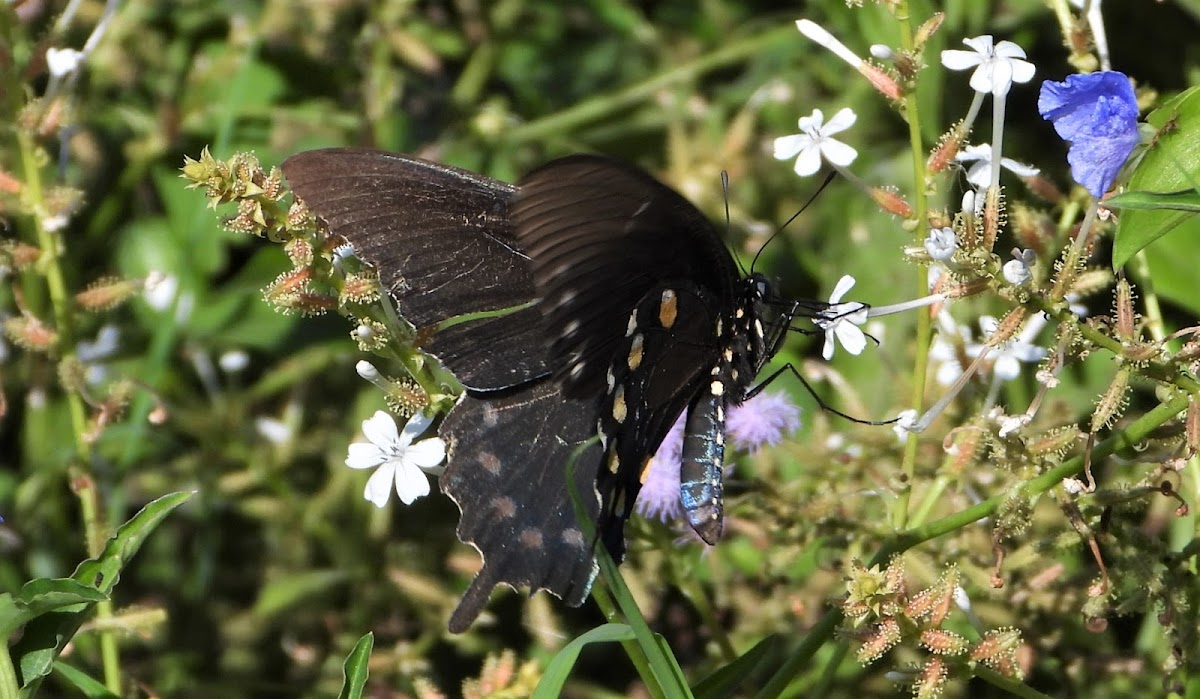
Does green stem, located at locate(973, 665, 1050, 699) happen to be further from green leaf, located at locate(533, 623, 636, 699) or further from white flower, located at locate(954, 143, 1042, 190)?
white flower, located at locate(954, 143, 1042, 190)

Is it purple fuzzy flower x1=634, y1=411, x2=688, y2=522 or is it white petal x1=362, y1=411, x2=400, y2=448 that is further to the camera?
purple fuzzy flower x1=634, y1=411, x2=688, y2=522

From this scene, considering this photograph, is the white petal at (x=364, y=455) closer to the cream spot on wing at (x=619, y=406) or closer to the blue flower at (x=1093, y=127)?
the cream spot on wing at (x=619, y=406)

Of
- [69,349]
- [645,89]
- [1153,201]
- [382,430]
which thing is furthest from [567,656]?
[645,89]

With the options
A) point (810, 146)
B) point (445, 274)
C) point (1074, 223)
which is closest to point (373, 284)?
point (445, 274)

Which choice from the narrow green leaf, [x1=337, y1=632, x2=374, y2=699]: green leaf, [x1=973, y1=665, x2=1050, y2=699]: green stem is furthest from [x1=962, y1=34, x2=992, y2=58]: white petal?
the narrow green leaf

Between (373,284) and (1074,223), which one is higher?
(1074,223)

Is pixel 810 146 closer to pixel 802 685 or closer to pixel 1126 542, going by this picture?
pixel 1126 542

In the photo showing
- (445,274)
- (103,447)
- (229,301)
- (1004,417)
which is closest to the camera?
(1004,417)
